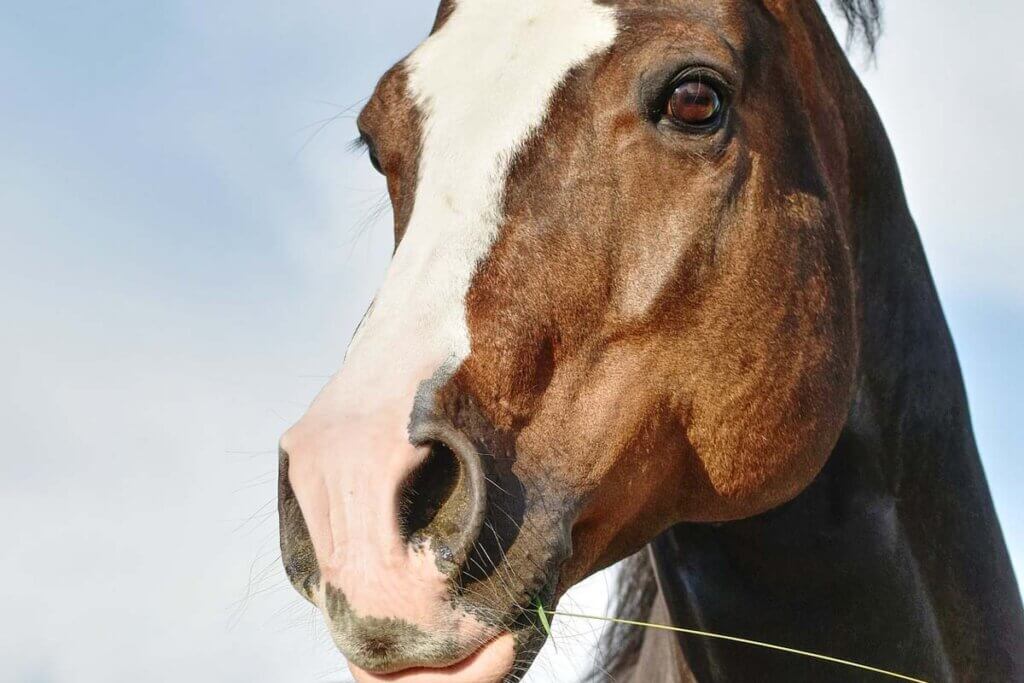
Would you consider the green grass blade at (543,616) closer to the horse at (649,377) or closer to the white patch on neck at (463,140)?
the horse at (649,377)

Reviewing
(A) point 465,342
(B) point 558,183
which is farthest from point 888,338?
(A) point 465,342

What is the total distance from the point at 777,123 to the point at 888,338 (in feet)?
2.53

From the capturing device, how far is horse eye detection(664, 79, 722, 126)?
7.60ft

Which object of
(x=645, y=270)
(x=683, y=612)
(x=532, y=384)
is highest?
(x=645, y=270)

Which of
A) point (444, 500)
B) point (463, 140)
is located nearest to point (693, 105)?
point (463, 140)

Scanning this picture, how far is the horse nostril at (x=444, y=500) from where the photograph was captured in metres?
1.81

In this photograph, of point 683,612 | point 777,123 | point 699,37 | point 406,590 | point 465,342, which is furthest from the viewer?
point 683,612

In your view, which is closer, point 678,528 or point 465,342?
point 465,342

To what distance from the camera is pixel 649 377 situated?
2.23 m

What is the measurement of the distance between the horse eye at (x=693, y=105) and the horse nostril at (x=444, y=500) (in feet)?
3.02

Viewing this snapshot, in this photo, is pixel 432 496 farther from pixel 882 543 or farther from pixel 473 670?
pixel 882 543

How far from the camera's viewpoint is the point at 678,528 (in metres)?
2.98

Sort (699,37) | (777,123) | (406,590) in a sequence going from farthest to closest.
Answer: (777,123), (699,37), (406,590)

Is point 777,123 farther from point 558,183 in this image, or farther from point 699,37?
point 558,183
